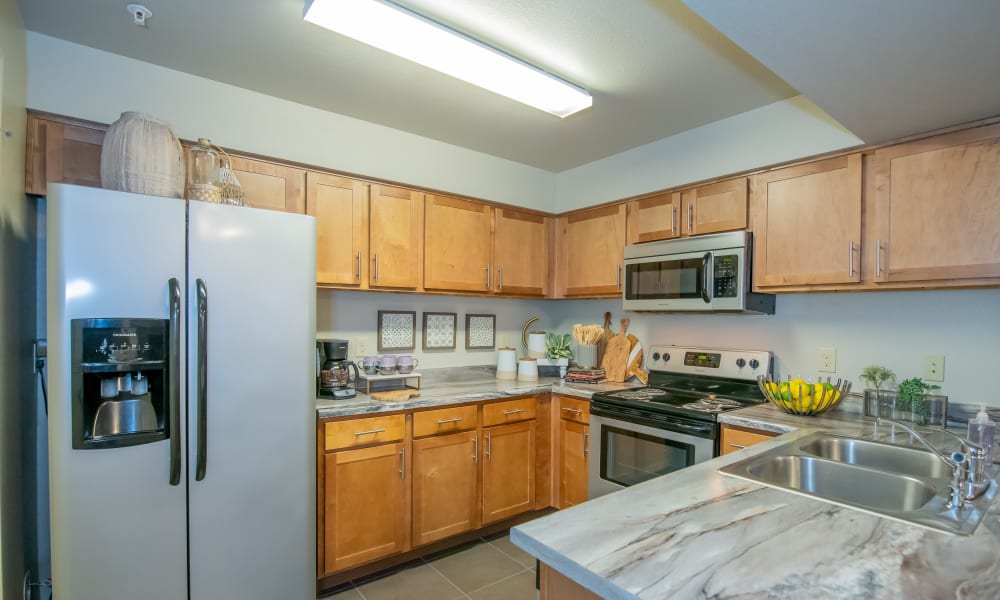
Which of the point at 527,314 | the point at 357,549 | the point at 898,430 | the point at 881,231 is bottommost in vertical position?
the point at 357,549

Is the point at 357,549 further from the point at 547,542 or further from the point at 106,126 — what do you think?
the point at 106,126

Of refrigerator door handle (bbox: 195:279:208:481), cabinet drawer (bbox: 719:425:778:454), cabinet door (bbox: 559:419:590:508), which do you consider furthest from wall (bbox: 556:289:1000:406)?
refrigerator door handle (bbox: 195:279:208:481)

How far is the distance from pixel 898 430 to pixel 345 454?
2341 millimetres

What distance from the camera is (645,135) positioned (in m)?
2.85

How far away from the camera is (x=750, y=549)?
34.3 inches

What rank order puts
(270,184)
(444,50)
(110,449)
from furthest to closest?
(270,184)
(444,50)
(110,449)

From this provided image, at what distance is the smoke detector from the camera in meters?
1.71

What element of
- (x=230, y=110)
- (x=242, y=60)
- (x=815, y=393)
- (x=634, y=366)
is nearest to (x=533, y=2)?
(x=242, y=60)

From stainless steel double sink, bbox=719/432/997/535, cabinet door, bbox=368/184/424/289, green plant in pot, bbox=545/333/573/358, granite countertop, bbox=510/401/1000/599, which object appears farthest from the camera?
green plant in pot, bbox=545/333/573/358

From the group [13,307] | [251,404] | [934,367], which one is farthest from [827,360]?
[13,307]

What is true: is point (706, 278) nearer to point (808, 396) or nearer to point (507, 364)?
point (808, 396)

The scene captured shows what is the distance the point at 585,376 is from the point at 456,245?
120 cm

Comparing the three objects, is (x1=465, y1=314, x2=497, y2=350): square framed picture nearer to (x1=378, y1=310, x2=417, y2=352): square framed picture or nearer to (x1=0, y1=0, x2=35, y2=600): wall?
(x1=378, y1=310, x2=417, y2=352): square framed picture

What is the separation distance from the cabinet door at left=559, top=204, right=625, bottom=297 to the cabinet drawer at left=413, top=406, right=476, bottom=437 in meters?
1.21
